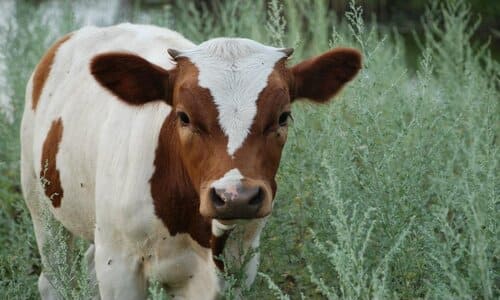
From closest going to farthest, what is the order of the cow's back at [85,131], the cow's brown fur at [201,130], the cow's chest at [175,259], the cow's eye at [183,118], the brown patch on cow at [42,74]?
1. the cow's brown fur at [201,130]
2. the cow's eye at [183,118]
3. the cow's chest at [175,259]
4. the cow's back at [85,131]
5. the brown patch on cow at [42,74]

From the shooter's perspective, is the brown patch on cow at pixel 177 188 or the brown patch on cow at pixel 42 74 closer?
the brown patch on cow at pixel 177 188

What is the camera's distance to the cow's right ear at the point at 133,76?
4.41 meters

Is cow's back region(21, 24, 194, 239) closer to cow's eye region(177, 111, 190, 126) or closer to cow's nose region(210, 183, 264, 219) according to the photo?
cow's eye region(177, 111, 190, 126)

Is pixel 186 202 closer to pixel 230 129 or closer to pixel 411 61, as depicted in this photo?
Answer: pixel 230 129

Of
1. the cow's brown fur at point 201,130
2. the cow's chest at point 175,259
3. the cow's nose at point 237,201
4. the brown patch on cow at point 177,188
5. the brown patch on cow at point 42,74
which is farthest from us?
the brown patch on cow at point 42,74

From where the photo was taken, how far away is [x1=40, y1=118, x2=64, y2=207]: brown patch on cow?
5.36m

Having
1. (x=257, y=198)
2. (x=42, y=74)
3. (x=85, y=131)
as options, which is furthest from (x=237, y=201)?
(x=42, y=74)

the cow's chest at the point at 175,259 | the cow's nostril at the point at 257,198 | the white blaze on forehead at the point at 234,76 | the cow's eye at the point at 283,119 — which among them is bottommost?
the cow's chest at the point at 175,259

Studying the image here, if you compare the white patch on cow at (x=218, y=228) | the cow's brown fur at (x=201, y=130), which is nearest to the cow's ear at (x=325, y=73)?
the cow's brown fur at (x=201, y=130)

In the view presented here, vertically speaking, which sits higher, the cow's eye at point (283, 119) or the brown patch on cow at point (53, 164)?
the cow's eye at point (283, 119)

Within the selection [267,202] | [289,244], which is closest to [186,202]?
[267,202]

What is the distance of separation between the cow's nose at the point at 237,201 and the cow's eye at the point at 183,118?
48 cm

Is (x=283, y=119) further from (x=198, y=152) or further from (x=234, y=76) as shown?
(x=198, y=152)

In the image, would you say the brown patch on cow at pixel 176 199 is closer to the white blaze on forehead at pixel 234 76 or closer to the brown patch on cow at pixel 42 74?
the white blaze on forehead at pixel 234 76
